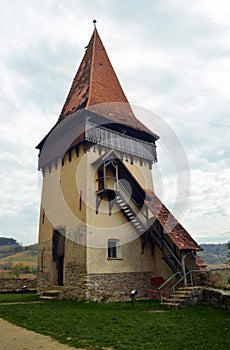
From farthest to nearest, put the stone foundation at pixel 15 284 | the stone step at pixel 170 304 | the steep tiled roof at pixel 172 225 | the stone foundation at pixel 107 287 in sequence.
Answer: the stone foundation at pixel 15 284 → the stone foundation at pixel 107 287 → the steep tiled roof at pixel 172 225 → the stone step at pixel 170 304

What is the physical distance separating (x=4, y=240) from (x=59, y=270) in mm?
93189

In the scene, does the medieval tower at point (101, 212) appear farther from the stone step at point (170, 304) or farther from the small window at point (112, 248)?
the stone step at point (170, 304)

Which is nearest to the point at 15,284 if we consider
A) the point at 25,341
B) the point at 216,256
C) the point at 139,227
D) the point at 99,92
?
the point at 139,227

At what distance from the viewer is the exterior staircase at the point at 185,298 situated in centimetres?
1056

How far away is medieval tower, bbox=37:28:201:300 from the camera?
14016 mm

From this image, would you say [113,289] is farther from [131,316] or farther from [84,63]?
[84,63]

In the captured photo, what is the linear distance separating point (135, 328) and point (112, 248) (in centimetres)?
809

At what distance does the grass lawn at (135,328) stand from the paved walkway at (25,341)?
25cm

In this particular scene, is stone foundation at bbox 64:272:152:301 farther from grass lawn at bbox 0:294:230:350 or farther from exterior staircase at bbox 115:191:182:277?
grass lawn at bbox 0:294:230:350

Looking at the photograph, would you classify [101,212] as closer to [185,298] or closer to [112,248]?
[112,248]

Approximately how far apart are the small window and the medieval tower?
0.04 meters

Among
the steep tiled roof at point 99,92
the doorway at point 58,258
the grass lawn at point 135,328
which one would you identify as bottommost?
the grass lawn at point 135,328

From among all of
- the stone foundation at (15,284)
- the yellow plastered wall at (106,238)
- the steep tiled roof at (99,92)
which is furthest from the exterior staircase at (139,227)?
the stone foundation at (15,284)

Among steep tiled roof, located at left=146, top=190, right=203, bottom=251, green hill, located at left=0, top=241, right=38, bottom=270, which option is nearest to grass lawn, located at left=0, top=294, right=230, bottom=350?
steep tiled roof, located at left=146, top=190, right=203, bottom=251
